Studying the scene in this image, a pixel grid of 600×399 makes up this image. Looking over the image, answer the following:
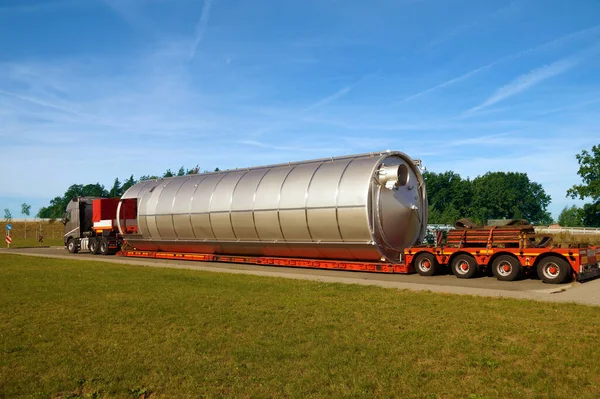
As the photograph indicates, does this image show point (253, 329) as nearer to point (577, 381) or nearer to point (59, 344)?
point (59, 344)

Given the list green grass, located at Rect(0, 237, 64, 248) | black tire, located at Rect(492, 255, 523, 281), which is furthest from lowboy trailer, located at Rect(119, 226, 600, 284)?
green grass, located at Rect(0, 237, 64, 248)

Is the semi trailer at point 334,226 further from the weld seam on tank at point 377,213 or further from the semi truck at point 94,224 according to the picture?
the semi truck at point 94,224

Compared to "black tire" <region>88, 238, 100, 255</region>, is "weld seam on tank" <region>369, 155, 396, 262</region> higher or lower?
higher

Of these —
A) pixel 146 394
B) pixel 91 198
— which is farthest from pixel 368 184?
pixel 91 198

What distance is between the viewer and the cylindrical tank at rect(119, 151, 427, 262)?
2039 centimetres

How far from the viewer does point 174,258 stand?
28.9m

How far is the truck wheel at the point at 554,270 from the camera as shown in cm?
1628

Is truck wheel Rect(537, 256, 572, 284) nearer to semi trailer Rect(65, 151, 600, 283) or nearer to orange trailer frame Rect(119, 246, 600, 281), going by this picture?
semi trailer Rect(65, 151, 600, 283)

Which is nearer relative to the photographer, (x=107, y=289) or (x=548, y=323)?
(x=548, y=323)

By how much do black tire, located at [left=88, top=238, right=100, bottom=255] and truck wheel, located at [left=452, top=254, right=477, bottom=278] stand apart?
25315 mm

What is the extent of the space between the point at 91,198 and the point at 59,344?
101ft

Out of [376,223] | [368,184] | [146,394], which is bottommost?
[146,394]

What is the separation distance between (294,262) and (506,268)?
9.34 metres

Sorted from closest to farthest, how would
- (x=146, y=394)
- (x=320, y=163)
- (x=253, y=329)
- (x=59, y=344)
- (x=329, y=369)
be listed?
(x=146, y=394)
(x=329, y=369)
(x=59, y=344)
(x=253, y=329)
(x=320, y=163)
